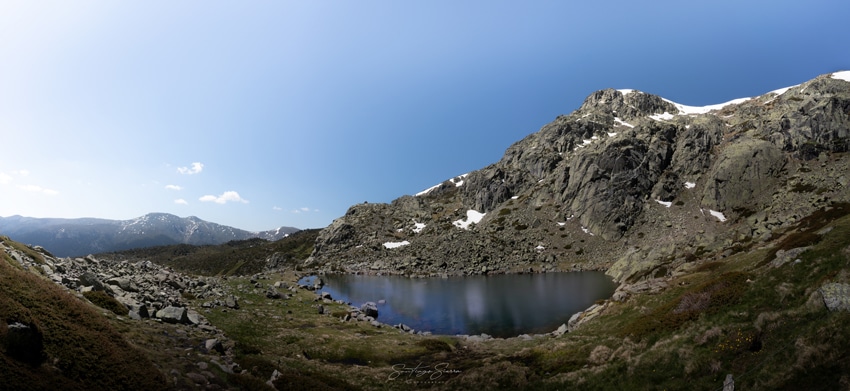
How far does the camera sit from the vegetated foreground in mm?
15016

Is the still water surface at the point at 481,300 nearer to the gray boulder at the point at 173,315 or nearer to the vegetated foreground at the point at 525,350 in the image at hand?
the vegetated foreground at the point at 525,350

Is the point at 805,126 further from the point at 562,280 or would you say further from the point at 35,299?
the point at 35,299

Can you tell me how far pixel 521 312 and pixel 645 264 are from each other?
4454 centimetres

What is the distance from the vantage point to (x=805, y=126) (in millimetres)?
161750

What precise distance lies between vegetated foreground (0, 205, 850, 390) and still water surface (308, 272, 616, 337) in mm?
22522

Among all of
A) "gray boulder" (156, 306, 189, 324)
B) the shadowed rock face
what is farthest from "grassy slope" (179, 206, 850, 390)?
the shadowed rock face

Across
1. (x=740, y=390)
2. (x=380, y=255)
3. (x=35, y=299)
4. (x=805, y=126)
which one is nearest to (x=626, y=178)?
(x=805, y=126)

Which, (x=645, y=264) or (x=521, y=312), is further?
(x=645, y=264)

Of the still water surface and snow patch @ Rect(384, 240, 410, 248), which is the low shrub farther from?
snow patch @ Rect(384, 240, 410, 248)
